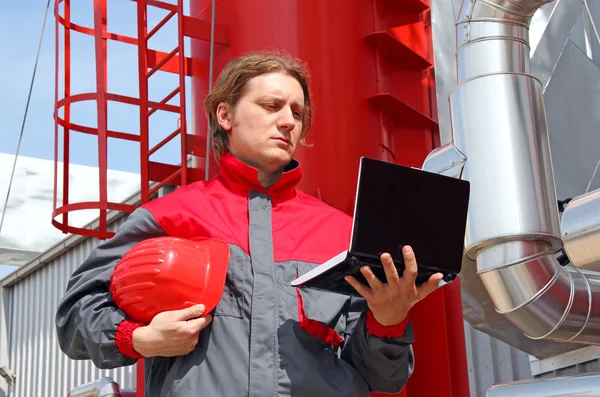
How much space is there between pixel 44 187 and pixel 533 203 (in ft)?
26.6

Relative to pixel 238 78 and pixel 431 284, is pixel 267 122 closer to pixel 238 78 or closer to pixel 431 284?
pixel 238 78

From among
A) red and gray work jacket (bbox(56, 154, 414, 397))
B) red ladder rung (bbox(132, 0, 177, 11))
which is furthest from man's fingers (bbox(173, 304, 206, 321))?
red ladder rung (bbox(132, 0, 177, 11))

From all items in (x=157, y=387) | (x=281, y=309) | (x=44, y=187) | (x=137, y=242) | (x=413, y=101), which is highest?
(x=44, y=187)

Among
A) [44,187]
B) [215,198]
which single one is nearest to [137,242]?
[215,198]

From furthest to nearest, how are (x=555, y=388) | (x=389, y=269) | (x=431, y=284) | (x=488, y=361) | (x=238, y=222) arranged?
(x=488, y=361) → (x=555, y=388) → (x=238, y=222) → (x=431, y=284) → (x=389, y=269)

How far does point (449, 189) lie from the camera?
106 inches

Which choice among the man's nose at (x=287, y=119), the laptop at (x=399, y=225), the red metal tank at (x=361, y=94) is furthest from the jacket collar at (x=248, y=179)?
the red metal tank at (x=361, y=94)

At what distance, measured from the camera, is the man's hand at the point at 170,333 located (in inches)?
104

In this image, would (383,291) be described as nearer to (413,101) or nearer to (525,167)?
(525,167)

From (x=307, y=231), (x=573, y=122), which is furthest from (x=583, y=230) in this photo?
(x=573, y=122)

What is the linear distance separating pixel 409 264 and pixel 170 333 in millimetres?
683

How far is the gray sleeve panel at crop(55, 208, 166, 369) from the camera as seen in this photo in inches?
107

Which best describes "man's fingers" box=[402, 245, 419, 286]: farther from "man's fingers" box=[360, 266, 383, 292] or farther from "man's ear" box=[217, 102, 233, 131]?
"man's ear" box=[217, 102, 233, 131]

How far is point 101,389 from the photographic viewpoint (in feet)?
17.9
